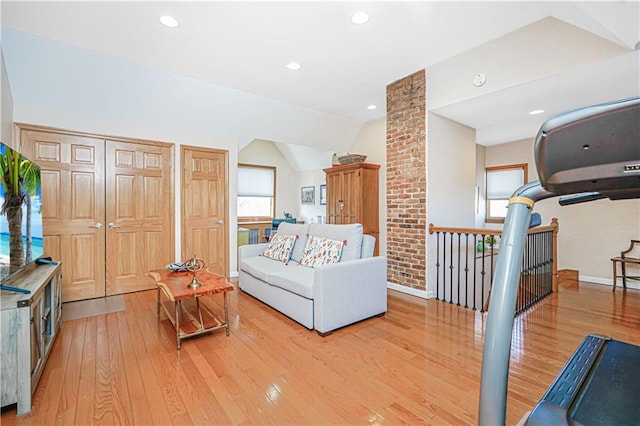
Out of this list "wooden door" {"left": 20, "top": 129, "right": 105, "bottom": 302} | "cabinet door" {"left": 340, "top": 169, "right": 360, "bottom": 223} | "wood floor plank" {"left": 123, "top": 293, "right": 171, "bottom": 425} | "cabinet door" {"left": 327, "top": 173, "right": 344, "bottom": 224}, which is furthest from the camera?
"cabinet door" {"left": 327, "top": 173, "right": 344, "bottom": 224}

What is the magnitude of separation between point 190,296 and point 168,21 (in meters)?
2.34

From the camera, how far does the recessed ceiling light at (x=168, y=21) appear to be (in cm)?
252

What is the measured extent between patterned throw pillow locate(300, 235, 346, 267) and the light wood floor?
2.22ft

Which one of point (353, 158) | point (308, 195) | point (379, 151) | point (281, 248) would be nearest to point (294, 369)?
point (281, 248)

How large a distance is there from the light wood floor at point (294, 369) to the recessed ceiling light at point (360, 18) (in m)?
2.76

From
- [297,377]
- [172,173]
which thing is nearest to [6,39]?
[172,173]

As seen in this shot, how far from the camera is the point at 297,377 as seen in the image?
6.71 ft

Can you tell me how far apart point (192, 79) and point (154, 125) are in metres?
0.91

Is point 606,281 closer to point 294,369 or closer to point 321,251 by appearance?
point 321,251

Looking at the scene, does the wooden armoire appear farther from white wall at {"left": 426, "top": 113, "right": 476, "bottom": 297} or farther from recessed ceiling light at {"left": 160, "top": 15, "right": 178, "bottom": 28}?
recessed ceiling light at {"left": 160, "top": 15, "right": 178, "bottom": 28}

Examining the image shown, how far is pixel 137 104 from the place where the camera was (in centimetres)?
382

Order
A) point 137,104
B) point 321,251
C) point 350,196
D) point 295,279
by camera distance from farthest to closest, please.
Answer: point 350,196
point 137,104
point 321,251
point 295,279

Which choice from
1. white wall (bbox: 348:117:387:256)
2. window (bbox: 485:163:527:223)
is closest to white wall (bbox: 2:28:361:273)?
white wall (bbox: 348:117:387:256)

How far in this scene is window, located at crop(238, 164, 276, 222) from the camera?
7293 mm
